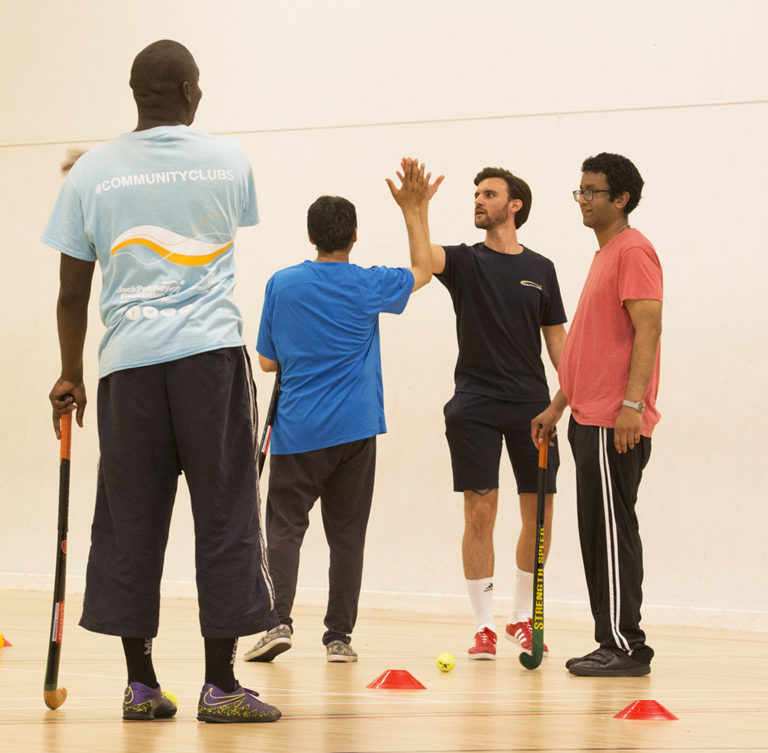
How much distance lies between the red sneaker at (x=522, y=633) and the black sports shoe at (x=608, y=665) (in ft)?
1.32

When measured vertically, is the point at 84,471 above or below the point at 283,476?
below

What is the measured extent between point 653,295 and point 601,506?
650mm

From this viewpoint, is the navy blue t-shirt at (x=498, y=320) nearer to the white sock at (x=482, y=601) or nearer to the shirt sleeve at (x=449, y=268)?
the shirt sleeve at (x=449, y=268)

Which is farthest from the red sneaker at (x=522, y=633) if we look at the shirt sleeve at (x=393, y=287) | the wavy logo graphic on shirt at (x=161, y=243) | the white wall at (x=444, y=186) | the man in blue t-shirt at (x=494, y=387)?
the wavy logo graphic on shirt at (x=161, y=243)

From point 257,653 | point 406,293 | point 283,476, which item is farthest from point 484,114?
point 257,653

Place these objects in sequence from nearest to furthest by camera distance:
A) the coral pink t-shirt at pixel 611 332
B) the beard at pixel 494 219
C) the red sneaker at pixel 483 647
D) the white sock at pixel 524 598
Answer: the coral pink t-shirt at pixel 611 332, the red sneaker at pixel 483 647, the white sock at pixel 524 598, the beard at pixel 494 219

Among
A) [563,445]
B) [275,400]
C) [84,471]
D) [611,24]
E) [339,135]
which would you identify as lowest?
[84,471]

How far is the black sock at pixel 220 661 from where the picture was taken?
7.86ft

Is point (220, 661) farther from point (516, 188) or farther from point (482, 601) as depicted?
point (516, 188)

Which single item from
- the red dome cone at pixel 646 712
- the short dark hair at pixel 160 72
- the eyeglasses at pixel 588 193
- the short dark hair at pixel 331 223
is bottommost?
the red dome cone at pixel 646 712

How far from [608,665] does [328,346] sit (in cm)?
130

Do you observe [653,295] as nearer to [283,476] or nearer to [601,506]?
[601,506]

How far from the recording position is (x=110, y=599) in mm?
2406

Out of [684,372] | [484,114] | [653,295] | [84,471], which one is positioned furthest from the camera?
[84,471]
